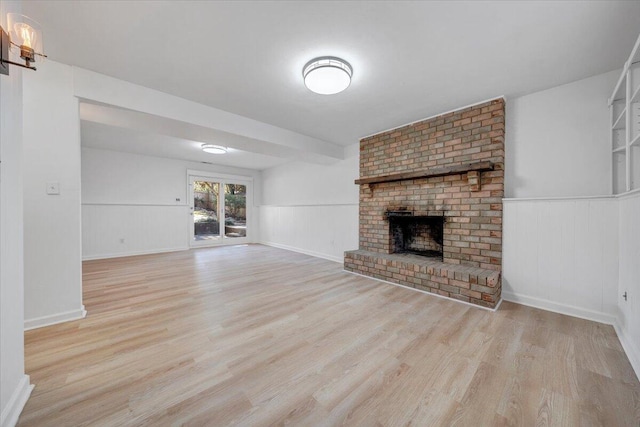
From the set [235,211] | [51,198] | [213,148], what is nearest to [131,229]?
[235,211]

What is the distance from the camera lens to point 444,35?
1.78 meters

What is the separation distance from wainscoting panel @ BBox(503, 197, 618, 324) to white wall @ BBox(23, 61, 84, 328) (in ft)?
14.7

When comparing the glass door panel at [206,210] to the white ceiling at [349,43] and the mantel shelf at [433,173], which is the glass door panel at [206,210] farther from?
the mantel shelf at [433,173]

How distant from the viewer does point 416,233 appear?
12.3ft

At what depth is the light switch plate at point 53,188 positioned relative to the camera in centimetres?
207

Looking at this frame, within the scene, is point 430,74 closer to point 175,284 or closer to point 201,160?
point 175,284

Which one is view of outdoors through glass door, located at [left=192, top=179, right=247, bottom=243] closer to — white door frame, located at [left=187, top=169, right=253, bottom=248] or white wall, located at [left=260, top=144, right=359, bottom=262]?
white door frame, located at [left=187, top=169, right=253, bottom=248]

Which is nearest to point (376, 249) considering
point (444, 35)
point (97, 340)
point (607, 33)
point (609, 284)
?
point (609, 284)

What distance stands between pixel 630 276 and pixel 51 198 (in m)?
4.79

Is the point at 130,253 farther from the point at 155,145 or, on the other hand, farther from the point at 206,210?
the point at 155,145

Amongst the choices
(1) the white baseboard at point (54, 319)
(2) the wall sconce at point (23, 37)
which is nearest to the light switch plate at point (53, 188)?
(1) the white baseboard at point (54, 319)

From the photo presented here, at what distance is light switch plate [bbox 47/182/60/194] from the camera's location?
2.07 metres

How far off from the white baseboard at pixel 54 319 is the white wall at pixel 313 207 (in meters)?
3.68

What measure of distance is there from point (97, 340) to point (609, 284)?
4.38m
